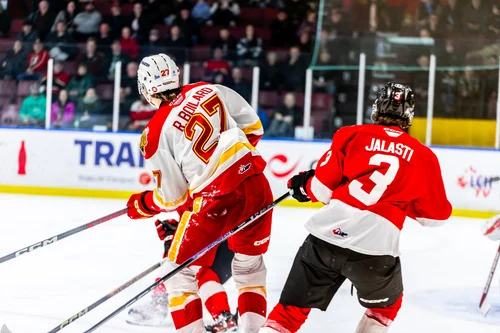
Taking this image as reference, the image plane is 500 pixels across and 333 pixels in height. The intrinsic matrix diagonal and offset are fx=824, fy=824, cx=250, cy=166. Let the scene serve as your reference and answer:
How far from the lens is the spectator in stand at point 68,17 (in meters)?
8.88

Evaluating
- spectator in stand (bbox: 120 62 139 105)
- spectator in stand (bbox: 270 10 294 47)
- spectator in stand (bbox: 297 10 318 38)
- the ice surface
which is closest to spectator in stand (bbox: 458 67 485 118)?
the ice surface

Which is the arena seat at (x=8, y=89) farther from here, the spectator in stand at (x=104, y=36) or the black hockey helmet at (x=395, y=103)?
the black hockey helmet at (x=395, y=103)

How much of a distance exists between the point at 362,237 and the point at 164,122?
798 mm

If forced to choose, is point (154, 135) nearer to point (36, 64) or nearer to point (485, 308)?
point (485, 308)

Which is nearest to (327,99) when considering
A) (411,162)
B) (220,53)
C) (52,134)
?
(220,53)

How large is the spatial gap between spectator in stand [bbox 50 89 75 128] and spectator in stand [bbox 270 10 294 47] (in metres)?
2.48

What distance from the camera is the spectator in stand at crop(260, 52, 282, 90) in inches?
293

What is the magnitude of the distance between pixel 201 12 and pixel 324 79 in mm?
2460

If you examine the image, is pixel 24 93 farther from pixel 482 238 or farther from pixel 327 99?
pixel 482 238

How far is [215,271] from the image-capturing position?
317cm

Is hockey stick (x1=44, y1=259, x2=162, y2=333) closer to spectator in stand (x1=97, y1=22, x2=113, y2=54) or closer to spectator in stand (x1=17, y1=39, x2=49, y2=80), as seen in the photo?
spectator in stand (x1=17, y1=39, x2=49, y2=80)

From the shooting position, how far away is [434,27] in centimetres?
768

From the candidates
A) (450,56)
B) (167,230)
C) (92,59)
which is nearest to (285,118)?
(450,56)

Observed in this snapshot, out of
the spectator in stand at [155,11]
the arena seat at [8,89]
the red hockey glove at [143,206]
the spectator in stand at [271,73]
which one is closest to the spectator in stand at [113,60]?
the arena seat at [8,89]
